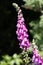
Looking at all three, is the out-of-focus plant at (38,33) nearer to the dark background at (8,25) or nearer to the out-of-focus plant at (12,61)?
the out-of-focus plant at (12,61)

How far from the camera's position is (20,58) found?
5129 millimetres

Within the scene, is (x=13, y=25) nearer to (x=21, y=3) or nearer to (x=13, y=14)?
(x=13, y=14)

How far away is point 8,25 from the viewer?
270 inches

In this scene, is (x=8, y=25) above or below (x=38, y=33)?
above

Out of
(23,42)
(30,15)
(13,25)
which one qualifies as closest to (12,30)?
(13,25)

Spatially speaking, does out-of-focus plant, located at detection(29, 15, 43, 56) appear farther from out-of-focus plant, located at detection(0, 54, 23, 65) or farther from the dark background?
the dark background

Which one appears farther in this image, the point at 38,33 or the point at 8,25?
the point at 8,25

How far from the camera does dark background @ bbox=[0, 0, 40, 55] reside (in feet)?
20.8

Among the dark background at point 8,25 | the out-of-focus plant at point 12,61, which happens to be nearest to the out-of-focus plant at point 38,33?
the out-of-focus plant at point 12,61

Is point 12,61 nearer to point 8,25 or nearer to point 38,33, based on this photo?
point 38,33

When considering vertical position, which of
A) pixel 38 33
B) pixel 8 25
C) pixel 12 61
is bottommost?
pixel 12 61

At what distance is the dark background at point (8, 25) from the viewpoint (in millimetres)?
6346

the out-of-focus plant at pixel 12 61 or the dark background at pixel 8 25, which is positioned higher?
the dark background at pixel 8 25

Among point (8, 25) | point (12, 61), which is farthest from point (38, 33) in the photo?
point (8, 25)
